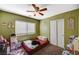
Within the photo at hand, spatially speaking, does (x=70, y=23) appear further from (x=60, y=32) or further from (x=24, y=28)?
(x=24, y=28)

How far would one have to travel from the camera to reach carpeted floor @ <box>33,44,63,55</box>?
2361mm

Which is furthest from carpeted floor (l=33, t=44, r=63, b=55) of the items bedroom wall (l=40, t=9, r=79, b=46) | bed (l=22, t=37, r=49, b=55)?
bedroom wall (l=40, t=9, r=79, b=46)

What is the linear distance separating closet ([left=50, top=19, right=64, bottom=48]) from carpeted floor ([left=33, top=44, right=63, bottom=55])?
0.08 m

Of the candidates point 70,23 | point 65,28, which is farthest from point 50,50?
Result: point 70,23

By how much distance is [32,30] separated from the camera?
2416 mm

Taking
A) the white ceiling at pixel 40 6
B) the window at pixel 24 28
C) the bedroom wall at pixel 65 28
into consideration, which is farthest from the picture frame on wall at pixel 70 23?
the window at pixel 24 28

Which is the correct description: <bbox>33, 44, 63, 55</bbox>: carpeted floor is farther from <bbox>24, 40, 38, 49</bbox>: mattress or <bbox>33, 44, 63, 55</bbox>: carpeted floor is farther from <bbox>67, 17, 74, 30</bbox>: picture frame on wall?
<bbox>67, 17, 74, 30</bbox>: picture frame on wall

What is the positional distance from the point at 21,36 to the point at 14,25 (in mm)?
246

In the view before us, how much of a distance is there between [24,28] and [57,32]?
2.11ft

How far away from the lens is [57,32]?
2389 millimetres

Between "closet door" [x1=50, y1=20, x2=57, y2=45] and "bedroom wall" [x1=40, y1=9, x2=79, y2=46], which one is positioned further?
"closet door" [x1=50, y1=20, x2=57, y2=45]

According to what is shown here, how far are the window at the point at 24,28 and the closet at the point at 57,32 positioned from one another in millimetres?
371
